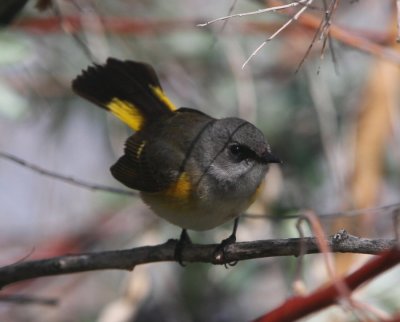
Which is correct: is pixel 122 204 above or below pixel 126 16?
below

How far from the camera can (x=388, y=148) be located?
3.37 meters

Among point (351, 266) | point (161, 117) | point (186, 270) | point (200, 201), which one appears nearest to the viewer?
point (200, 201)

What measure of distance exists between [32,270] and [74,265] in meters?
0.10

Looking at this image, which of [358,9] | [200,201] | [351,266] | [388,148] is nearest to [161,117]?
[200,201]

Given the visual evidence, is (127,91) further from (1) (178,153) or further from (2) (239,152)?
(2) (239,152)

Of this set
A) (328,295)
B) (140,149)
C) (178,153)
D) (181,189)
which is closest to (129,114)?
(140,149)

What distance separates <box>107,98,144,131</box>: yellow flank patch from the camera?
274 cm

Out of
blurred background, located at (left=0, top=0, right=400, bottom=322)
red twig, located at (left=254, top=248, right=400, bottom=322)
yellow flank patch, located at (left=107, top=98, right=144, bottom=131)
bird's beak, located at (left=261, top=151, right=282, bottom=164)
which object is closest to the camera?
red twig, located at (left=254, top=248, right=400, bottom=322)

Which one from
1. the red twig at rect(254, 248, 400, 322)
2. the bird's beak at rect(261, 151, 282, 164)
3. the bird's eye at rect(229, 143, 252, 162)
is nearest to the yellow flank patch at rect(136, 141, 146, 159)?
the bird's eye at rect(229, 143, 252, 162)

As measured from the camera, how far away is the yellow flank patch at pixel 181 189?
2258mm

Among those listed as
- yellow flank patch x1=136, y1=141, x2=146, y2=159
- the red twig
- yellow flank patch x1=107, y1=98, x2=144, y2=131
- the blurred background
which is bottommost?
the blurred background

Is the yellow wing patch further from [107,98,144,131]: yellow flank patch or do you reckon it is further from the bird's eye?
the bird's eye

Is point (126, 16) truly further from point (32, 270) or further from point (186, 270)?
point (32, 270)

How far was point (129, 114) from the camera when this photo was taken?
276 cm
